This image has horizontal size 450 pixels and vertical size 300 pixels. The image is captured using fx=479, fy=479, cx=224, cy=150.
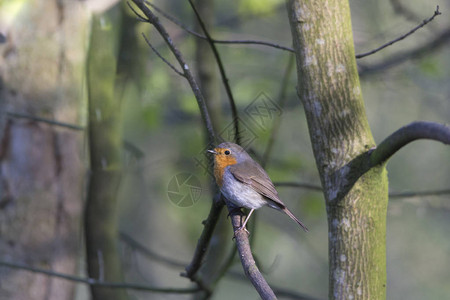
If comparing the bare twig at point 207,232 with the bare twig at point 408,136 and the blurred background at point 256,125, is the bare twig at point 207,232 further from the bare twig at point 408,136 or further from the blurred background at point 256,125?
the bare twig at point 408,136

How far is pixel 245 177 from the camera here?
334 centimetres

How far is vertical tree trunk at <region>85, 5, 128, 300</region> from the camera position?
416 cm

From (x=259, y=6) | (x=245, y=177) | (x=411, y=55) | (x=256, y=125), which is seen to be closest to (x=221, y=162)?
(x=245, y=177)

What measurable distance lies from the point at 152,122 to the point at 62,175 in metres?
2.48

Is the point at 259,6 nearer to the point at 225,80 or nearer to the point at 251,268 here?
the point at 225,80

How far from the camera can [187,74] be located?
2.46 metres

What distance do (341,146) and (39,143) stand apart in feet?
7.74

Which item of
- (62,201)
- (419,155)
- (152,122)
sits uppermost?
(419,155)

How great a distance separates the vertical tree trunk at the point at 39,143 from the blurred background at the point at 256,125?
30mm

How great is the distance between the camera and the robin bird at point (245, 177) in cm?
318

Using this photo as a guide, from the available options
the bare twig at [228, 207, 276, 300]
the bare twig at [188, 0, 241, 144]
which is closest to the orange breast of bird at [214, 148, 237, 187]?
the bare twig at [188, 0, 241, 144]

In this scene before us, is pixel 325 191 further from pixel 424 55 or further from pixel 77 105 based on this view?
pixel 424 55

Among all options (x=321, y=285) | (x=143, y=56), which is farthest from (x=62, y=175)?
(x=321, y=285)

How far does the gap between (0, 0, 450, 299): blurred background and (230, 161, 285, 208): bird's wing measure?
9.4 inches
